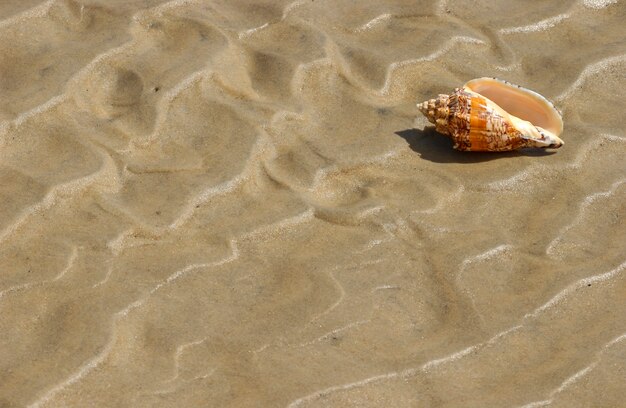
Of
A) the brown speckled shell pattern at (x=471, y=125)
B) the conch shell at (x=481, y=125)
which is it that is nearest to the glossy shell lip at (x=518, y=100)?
the conch shell at (x=481, y=125)

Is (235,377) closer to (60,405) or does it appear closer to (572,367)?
(60,405)

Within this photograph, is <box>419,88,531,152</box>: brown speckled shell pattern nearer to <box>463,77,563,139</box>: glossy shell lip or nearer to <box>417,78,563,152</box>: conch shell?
<box>417,78,563,152</box>: conch shell

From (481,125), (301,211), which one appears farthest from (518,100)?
(301,211)

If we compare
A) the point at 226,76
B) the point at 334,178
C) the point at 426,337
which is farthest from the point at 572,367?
the point at 226,76

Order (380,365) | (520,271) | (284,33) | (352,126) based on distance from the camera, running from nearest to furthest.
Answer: (380,365), (520,271), (352,126), (284,33)

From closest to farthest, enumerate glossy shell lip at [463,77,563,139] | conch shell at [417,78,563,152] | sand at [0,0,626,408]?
sand at [0,0,626,408], conch shell at [417,78,563,152], glossy shell lip at [463,77,563,139]

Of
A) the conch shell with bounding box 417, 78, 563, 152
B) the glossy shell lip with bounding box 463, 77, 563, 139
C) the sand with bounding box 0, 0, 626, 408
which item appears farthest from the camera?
the glossy shell lip with bounding box 463, 77, 563, 139

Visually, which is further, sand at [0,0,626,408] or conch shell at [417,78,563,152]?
conch shell at [417,78,563,152]

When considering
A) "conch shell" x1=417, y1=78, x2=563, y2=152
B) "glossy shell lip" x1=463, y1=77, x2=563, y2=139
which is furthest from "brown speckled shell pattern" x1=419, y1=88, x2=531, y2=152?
"glossy shell lip" x1=463, y1=77, x2=563, y2=139
